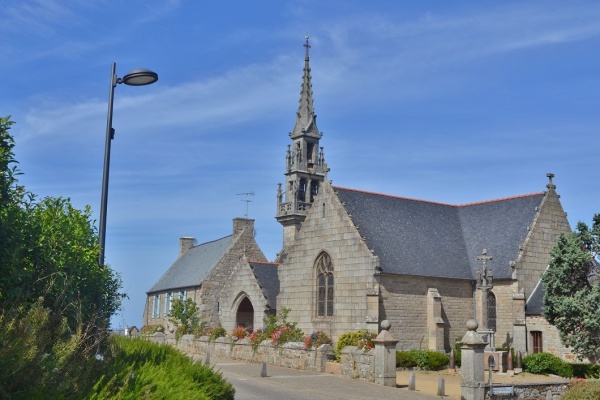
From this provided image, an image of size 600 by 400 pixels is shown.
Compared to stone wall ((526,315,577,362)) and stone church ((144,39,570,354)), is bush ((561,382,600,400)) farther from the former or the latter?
stone wall ((526,315,577,362))

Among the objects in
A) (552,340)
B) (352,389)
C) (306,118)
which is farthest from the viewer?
(306,118)

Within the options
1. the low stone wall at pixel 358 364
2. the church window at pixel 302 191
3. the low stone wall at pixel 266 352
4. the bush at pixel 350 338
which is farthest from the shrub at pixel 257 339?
the church window at pixel 302 191

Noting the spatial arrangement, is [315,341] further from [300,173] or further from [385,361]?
[300,173]

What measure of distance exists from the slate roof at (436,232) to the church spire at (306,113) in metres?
18.5

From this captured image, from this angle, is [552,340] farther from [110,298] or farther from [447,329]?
[110,298]

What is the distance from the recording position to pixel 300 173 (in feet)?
170

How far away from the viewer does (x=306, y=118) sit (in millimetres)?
53312

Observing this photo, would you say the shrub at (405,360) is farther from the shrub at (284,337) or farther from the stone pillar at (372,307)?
the shrub at (284,337)

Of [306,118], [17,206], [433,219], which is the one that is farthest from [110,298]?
[306,118]

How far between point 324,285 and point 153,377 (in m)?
23.7

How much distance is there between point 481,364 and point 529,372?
8.80 metres

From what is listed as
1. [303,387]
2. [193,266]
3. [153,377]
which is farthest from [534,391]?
[193,266]

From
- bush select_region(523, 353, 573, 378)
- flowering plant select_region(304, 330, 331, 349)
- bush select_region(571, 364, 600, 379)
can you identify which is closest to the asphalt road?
flowering plant select_region(304, 330, 331, 349)

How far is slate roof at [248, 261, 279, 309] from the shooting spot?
38.7 m
